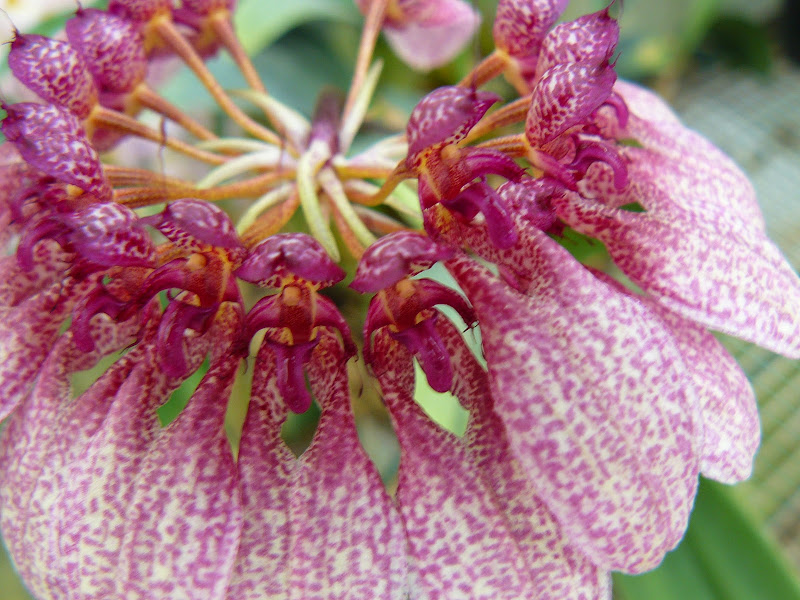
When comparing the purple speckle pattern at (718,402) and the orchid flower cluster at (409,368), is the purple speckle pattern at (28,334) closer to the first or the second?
the orchid flower cluster at (409,368)

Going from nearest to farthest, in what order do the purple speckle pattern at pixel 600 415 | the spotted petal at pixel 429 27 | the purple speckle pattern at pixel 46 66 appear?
the purple speckle pattern at pixel 600 415, the purple speckle pattern at pixel 46 66, the spotted petal at pixel 429 27

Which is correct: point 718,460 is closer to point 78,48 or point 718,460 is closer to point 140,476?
point 140,476

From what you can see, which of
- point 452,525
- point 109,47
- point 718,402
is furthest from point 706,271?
point 109,47

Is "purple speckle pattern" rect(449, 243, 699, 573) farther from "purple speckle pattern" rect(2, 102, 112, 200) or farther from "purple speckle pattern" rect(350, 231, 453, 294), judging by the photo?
"purple speckle pattern" rect(2, 102, 112, 200)

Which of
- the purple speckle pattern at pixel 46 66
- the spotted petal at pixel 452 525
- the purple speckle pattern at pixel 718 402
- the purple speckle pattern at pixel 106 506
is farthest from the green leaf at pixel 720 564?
the purple speckle pattern at pixel 46 66

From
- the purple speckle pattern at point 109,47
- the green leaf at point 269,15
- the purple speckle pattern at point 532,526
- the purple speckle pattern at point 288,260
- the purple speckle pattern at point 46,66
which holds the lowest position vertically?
the purple speckle pattern at point 532,526

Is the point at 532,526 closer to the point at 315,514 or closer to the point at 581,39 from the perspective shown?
the point at 315,514
